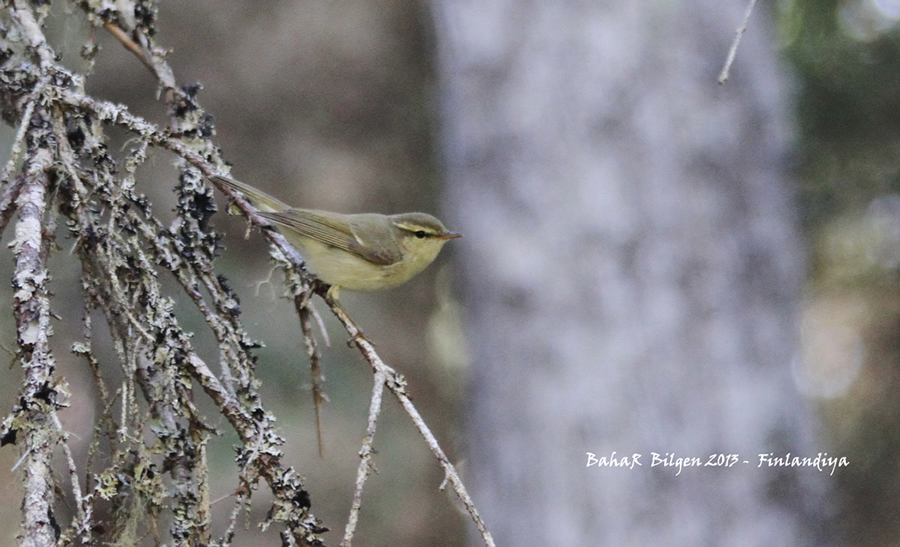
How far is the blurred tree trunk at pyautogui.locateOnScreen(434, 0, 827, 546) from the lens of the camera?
4531 millimetres

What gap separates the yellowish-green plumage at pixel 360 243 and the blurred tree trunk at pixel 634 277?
149 cm

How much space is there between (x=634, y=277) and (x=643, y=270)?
0.21 ft

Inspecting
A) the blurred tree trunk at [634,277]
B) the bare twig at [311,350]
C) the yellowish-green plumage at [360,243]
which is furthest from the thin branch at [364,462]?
the blurred tree trunk at [634,277]

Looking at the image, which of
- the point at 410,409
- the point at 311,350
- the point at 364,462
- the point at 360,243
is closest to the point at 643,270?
the point at 360,243

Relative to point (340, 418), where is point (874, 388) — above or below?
above

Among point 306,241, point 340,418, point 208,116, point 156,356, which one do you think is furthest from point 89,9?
point 340,418

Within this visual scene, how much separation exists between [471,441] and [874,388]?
2.86m

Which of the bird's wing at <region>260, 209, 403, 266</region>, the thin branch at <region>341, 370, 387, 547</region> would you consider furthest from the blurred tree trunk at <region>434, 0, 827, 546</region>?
the thin branch at <region>341, 370, 387, 547</region>

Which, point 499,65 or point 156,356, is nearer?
point 156,356

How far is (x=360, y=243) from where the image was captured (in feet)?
10.6

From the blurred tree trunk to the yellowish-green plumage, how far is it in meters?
1.49

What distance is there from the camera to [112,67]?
20.5ft

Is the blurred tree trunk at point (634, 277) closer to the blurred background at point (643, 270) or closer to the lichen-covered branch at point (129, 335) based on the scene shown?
the blurred background at point (643, 270)

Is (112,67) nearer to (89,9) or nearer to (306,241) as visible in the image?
(306,241)
